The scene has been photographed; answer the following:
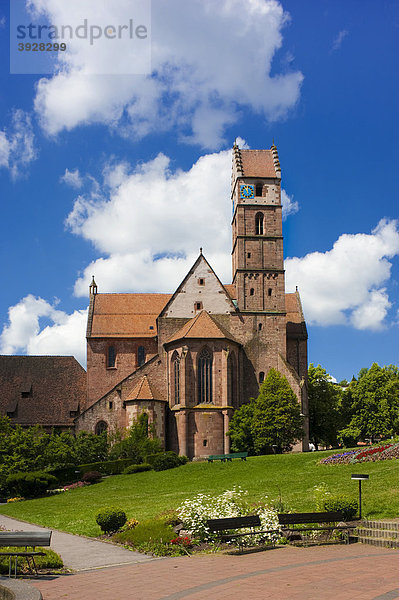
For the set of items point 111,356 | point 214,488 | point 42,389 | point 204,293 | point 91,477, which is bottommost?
point 91,477

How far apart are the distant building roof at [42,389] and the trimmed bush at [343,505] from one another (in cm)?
5033

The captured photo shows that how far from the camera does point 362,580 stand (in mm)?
13008

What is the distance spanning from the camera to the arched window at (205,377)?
5894cm

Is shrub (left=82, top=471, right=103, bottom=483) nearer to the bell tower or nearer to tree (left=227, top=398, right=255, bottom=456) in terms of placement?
tree (left=227, top=398, right=255, bottom=456)

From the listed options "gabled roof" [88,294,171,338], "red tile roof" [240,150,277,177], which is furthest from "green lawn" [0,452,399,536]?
"red tile roof" [240,150,277,177]

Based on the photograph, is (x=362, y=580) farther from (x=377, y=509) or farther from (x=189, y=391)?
(x=189, y=391)

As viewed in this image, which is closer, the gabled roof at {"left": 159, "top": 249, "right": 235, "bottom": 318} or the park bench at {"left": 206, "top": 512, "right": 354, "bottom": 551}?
the park bench at {"left": 206, "top": 512, "right": 354, "bottom": 551}

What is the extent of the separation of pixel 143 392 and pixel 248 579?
1845 inches

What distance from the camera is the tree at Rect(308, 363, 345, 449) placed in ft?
239

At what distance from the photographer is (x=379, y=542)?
18078mm

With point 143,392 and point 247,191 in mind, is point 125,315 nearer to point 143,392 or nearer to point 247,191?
point 143,392

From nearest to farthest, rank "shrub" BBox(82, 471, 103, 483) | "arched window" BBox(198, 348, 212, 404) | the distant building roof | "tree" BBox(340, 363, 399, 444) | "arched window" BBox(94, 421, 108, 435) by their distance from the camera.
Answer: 1. "shrub" BBox(82, 471, 103, 483)
2. "arched window" BBox(198, 348, 212, 404)
3. "arched window" BBox(94, 421, 108, 435)
4. the distant building roof
5. "tree" BBox(340, 363, 399, 444)

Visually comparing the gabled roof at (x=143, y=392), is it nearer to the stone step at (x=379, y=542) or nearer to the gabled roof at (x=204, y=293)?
the gabled roof at (x=204, y=293)

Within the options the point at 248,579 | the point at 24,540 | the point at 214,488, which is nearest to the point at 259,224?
the point at 214,488
